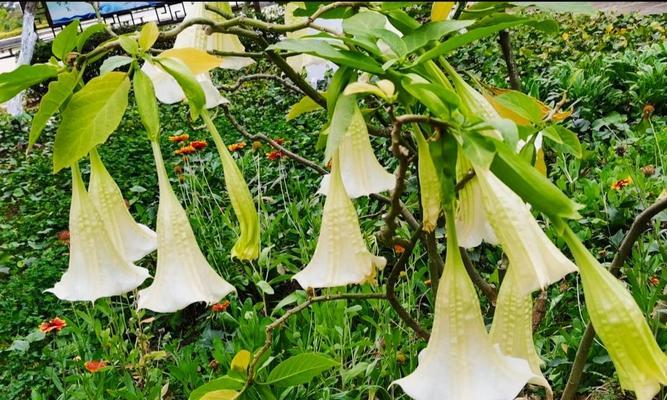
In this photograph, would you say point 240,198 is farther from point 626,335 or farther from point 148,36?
point 626,335

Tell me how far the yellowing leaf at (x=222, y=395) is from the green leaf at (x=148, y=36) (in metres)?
0.45

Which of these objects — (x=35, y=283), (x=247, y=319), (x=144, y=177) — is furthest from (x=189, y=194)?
(x=247, y=319)

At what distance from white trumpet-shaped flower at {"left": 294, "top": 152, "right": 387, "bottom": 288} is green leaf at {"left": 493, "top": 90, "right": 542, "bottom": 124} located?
192 mm

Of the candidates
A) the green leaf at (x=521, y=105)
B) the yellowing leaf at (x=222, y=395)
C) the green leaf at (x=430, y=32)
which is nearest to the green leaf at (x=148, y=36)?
the green leaf at (x=430, y=32)

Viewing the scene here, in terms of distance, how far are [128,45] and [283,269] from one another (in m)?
1.80

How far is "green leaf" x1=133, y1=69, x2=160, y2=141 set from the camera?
0.61m

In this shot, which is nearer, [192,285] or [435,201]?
[435,201]

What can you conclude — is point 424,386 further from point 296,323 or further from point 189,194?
point 189,194

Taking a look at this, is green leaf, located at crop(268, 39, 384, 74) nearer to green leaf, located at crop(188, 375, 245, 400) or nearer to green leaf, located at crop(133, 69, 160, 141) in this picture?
green leaf, located at crop(133, 69, 160, 141)

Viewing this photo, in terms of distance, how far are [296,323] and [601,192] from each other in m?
1.12

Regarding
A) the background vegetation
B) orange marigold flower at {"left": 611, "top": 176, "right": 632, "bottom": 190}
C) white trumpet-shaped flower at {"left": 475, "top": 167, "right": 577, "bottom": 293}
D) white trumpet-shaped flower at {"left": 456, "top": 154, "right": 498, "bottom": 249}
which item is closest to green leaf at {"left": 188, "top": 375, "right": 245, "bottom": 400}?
white trumpet-shaped flower at {"left": 456, "top": 154, "right": 498, "bottom": 249}

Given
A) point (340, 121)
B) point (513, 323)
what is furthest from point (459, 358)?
point (340, 121)

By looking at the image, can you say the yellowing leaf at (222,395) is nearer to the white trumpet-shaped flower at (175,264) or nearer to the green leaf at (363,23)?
the white trumpet-shaped flower at (175,264)

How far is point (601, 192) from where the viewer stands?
91.4 inches
